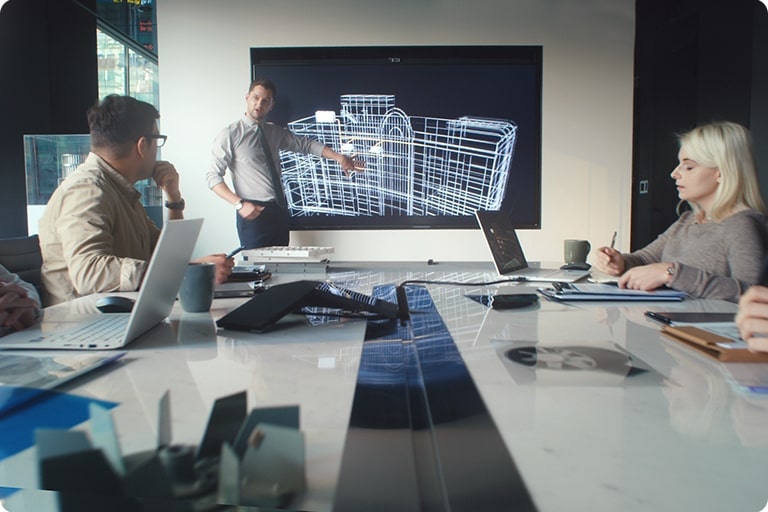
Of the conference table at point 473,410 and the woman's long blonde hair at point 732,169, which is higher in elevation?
the woman's long blonde hair at point 732,169

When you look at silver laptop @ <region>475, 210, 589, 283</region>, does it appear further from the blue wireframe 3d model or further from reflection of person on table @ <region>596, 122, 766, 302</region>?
the blue wireframe 3d model

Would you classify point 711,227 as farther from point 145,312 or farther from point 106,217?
point 106,217

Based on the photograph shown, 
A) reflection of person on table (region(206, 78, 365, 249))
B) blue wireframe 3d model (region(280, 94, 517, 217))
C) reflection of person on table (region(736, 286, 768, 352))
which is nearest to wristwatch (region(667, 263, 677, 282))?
reflection of person on table (region(736, 286, 768, 352))

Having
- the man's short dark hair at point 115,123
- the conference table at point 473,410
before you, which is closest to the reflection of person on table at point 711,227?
the conference table at point 473,410

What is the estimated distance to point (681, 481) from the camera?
1.41 ft

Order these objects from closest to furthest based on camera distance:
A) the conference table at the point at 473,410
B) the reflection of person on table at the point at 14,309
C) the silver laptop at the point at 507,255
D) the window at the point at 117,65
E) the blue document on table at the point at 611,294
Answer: the conference table at the point at 473,410 < the reflection of person on table at the point at 14,309 < the blue document on table at the point at 611,294 < the silver laptop at the point at 507,255 < the window at the point at 117,65

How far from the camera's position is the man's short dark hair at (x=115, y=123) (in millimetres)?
1941

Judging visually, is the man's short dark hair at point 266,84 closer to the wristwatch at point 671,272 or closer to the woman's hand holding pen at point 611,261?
the woman's hand holding pen at point 611,261

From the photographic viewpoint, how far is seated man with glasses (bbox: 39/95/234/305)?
5.16 feet

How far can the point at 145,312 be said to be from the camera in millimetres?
966

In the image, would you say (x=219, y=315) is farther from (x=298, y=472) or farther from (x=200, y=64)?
(x=200, y=64)

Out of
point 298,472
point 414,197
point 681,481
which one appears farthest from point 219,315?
point 414,197

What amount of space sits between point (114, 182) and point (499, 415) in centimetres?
182

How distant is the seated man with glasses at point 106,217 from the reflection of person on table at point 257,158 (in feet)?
5.42
